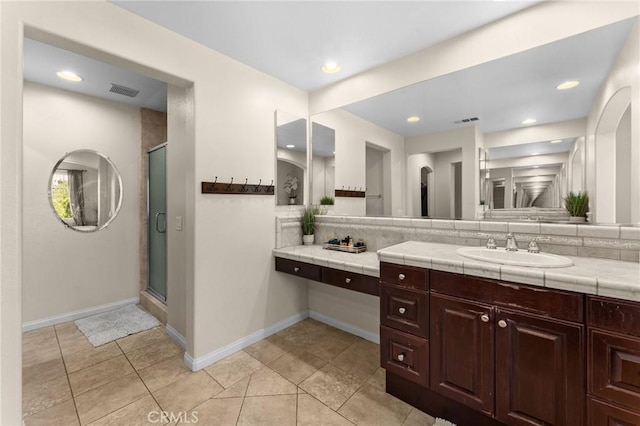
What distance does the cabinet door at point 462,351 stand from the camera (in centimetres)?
138

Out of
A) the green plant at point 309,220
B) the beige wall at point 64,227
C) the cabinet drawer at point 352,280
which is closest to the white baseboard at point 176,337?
the beige wall at point 64,227

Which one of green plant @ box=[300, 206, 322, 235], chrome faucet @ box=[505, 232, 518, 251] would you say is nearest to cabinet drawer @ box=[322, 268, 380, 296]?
green plant @ box=[300, 206, 322, 235]

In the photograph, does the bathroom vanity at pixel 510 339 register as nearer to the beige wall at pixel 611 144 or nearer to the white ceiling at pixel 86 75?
the beige wall at pixel 611 144

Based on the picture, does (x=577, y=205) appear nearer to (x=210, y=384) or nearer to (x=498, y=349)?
(x=498, y=349)

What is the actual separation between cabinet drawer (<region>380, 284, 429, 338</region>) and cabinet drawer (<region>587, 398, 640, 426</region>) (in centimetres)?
69

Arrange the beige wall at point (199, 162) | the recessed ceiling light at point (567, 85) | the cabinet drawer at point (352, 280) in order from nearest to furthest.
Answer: the beige wall at point (199, 162), the recessed ceiling light at point (567, 85), the cabinet drawer at point (352, 280)

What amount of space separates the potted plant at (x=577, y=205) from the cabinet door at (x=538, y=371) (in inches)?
33.1

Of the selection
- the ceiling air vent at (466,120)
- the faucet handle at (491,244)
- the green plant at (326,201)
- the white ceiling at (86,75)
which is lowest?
the faucet handle at (491,244)

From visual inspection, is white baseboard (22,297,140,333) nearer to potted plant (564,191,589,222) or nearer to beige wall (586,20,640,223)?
potted plant (564,191,589,222)

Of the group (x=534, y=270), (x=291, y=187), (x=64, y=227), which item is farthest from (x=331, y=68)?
(x=64, y=227)

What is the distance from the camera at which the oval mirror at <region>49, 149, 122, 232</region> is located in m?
2.92

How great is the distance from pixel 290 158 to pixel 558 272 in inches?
89.2

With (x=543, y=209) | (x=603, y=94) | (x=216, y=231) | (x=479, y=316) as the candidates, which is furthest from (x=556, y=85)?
(x=216, y=231)

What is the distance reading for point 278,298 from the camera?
9.00 ft
